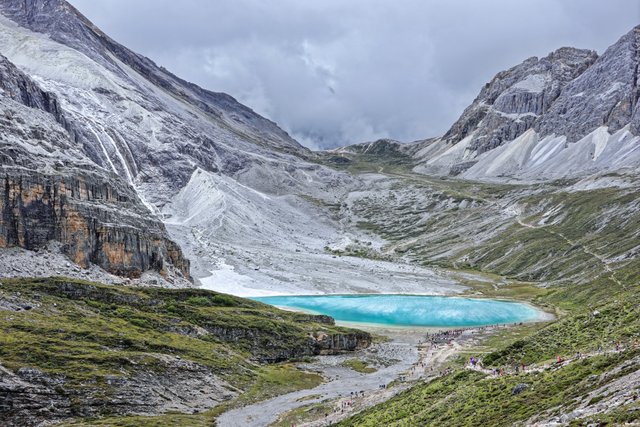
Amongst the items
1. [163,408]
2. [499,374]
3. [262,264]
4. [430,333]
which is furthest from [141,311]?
[262,264]

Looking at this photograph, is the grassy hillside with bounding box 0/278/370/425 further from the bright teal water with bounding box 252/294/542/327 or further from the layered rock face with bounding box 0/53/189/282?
the bright teal water with bounding box 252/294/542/327

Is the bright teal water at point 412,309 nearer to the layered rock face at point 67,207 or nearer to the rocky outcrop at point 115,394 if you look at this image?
the layered rock face at point 67,207

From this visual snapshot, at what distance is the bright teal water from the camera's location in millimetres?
135000

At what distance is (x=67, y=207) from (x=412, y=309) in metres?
94.5

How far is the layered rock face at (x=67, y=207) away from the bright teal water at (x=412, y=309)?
4558cm

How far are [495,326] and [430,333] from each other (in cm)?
1527

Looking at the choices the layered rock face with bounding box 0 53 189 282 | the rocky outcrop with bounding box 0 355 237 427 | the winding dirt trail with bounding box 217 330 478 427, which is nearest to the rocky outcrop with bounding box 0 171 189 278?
the layered rock face with bounding box 0 53 189 282

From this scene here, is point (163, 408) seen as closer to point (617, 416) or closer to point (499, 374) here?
point (499, 374)

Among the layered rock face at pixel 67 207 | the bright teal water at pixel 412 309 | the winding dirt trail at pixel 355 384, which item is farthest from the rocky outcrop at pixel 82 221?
the winding dirt trail at pixel 355 384

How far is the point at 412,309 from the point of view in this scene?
152250mm

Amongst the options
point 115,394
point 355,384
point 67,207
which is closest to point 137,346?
point 115,394

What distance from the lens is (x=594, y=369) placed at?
32719 millimetres

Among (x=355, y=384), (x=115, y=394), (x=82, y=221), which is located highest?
(x=82, y=221)

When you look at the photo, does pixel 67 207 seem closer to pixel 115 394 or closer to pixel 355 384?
pixel 115 394
